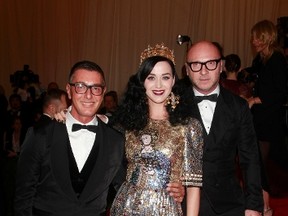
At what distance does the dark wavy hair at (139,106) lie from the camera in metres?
2.98

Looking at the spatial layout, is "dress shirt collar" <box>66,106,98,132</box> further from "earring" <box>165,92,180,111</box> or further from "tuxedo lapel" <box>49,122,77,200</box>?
"earring" <box>165,92,180,111</box>

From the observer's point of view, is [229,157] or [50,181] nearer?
[50,181]

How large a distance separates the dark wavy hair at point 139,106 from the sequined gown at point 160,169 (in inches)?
4.1

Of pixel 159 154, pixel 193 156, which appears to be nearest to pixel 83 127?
pixel 159 154

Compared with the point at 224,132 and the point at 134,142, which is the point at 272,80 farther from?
the point at 134,142

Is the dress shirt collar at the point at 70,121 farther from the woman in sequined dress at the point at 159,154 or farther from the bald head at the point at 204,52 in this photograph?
the bald head at the point at 204,52

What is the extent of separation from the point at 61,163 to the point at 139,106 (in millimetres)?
648

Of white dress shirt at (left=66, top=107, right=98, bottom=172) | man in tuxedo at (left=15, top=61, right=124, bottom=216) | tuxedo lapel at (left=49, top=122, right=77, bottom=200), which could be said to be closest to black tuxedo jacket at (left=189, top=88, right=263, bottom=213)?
man in tuxedo at (left=15, top=61, right=124, bottom=216)

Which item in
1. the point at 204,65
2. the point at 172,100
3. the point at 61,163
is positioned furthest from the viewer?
the point at 204,65

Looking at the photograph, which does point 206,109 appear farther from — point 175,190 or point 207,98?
point 175,190

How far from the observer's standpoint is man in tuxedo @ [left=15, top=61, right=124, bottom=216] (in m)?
2.84

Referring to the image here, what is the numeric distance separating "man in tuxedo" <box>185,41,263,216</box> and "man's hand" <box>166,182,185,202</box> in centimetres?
30

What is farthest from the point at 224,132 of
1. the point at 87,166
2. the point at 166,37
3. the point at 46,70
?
the point at 46,70

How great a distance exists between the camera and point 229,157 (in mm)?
3201
